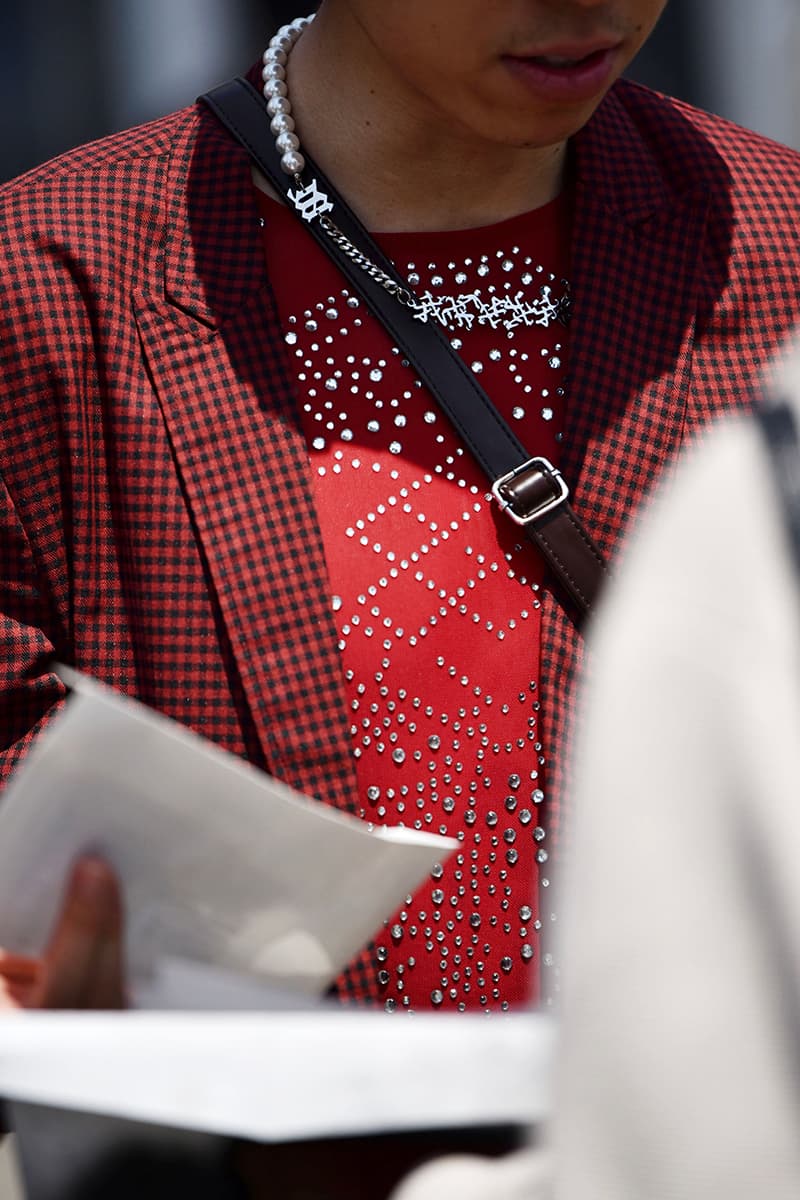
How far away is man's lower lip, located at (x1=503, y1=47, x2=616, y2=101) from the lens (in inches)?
52.5

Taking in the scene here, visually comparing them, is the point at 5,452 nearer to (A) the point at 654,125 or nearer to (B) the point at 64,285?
(B) the point at 64,285

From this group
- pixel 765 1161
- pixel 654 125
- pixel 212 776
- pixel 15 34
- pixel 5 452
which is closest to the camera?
pixel 765 1161

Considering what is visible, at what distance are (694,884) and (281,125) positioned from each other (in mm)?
1153

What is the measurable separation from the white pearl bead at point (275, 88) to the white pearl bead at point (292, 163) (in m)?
0.08

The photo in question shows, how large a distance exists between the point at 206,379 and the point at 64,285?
157 mm

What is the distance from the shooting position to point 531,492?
1.42 m

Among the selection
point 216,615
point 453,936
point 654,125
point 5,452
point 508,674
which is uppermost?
point 5,452

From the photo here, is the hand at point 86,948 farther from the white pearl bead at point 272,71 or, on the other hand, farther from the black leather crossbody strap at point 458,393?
the white pearl bead at point 272,71

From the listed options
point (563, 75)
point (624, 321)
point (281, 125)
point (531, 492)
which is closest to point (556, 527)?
point (531, 492)

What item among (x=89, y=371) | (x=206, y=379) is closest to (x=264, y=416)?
(x=206, y=379)

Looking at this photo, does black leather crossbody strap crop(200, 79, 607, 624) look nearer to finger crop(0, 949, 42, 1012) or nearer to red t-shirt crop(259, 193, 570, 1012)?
red t-shirt crop(259, 193, 570, 1012)

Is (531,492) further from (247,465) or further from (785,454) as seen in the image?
(785,454)

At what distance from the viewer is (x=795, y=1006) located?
0.56 metres

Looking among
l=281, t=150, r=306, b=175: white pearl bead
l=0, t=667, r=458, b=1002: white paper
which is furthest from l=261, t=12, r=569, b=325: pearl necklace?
l=0, t=667, r=458, b=1002: white paper
